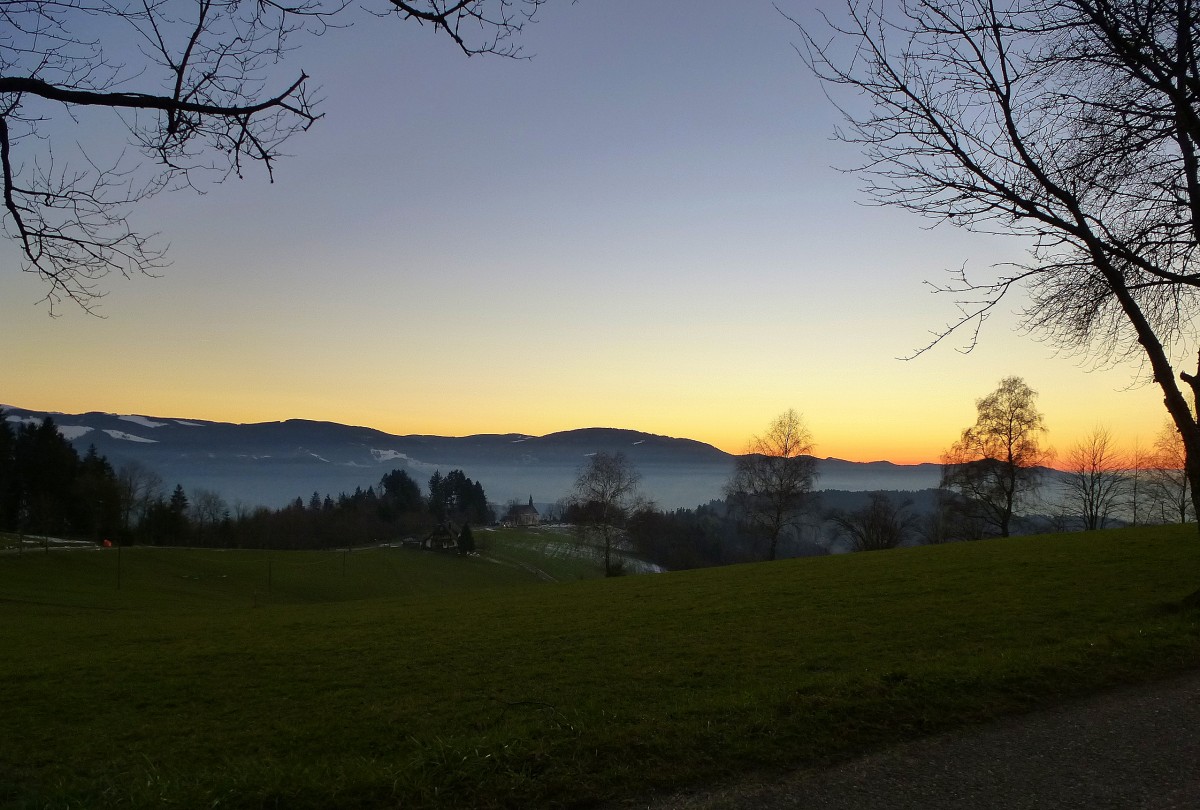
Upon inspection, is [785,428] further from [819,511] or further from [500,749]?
[500,749]

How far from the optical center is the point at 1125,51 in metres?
9.20

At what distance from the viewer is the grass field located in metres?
4.96

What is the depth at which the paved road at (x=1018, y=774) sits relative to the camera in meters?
4.32

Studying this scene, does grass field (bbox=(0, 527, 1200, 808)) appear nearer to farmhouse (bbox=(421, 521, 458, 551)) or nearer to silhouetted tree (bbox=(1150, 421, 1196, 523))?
silhouetted tree (bbox=(1150, 421, 1196, 523))

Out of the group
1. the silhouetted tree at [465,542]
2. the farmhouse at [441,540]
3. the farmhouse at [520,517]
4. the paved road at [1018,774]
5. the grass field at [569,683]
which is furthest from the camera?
the farmhouse at [520,517]

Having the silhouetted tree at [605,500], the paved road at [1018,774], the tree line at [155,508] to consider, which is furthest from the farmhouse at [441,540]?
the paved road at [1018,774]

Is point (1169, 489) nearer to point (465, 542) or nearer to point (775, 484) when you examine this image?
point (775, 484)

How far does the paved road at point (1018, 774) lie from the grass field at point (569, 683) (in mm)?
317

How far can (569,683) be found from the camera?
8.98 m

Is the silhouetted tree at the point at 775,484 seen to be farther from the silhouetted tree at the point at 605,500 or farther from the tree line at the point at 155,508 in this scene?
the tree line at the point at 155,508

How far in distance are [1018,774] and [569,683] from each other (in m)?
5.41

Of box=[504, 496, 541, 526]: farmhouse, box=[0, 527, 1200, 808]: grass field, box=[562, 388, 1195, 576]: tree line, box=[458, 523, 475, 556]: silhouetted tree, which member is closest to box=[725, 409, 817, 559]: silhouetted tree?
box=[562, 388, 1195, 576]: tree line

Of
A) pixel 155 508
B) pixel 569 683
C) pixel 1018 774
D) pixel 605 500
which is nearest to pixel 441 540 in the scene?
pixel 155 508

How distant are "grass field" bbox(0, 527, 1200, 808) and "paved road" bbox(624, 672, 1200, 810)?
1.04 feet
